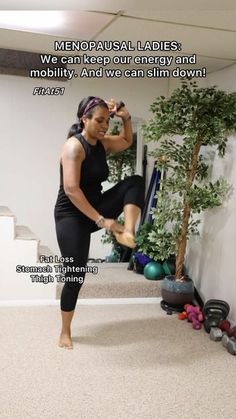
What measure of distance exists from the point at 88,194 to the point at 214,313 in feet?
4.13

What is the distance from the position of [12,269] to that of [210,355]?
5.11ft

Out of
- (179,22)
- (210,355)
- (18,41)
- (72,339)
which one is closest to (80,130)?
(179,22)

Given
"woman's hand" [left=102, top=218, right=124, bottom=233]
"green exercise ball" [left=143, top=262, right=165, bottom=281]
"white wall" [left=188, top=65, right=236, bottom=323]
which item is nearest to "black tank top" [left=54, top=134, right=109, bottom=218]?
"woman's hand" [left=102, top=218, right=124, bottom=233]

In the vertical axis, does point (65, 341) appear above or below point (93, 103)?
below

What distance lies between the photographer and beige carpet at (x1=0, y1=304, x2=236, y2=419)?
2.02 meters

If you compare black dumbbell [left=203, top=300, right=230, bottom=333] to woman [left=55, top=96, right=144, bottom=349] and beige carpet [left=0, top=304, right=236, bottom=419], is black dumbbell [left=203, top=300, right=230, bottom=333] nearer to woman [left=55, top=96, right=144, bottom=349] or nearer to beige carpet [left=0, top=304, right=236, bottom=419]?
beige carpet [left=0, top=304, right=236, bottom=419]

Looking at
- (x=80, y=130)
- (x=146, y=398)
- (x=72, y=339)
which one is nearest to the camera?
(x=146, y=398)

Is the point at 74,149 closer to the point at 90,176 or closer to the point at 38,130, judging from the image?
the point at 90,176

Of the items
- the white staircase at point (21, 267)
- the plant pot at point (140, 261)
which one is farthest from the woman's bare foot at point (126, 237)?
the plant pot at point (140, 261)

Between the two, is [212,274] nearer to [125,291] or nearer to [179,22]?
[125,291]

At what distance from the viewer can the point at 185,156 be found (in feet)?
10.4

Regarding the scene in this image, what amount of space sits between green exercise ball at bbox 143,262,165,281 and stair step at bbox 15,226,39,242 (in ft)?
3.07

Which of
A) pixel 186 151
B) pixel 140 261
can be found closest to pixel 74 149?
pixel 186 151

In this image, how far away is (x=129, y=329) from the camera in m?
3.00
